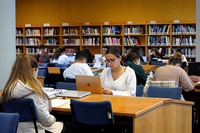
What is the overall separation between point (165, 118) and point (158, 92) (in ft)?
2.53

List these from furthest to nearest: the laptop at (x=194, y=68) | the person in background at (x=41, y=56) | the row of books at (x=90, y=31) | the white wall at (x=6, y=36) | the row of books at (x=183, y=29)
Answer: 1. the row of books at (x=90, y=31)
2. the row of books at (x=183, y=29)
3. the person in background at (x=41, y=56)
4. the laptop at (x=194, y=68)
5. the white wall at (x=6, y=36)

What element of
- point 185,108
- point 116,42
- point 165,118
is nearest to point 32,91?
point 165,118

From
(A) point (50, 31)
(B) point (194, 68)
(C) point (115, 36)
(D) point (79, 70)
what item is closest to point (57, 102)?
(D) point (79, 70)

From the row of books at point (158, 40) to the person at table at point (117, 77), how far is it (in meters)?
6.70

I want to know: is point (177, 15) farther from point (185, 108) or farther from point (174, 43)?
point (185, 108)

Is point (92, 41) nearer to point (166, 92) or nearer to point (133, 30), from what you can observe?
point (133, 30)

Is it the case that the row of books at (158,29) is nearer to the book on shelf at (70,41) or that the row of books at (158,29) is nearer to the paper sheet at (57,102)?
the book on shelf at (70,41)

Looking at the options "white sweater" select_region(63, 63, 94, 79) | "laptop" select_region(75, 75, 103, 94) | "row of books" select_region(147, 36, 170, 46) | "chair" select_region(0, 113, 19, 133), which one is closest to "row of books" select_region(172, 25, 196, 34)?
"row of books" select_region(147, 36, 170, 46)

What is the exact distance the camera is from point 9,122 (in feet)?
5.81

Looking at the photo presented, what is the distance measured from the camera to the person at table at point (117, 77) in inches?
120

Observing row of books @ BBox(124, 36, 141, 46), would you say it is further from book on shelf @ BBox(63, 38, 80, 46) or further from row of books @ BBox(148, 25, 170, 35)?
book on shelf @ BBox(63, 38, 80, 46)

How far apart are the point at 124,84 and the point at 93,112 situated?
110 cm

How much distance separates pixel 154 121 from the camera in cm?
234

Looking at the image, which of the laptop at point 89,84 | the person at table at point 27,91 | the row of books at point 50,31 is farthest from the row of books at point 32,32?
the person at table at point 27,91
